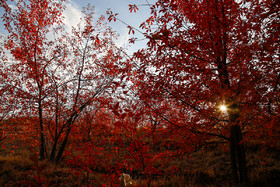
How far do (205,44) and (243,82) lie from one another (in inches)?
50.5

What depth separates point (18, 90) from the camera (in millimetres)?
8117

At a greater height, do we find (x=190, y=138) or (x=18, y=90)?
(x=18, y=90)

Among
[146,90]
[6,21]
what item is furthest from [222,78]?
[6,21]

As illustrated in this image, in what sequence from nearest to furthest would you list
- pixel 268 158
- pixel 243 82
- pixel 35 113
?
1. pixel 243 82
2. pixel 268 158
3. pixel 35 113

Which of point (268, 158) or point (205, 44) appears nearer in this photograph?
point (205, 44)

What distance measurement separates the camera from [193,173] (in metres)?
6.82

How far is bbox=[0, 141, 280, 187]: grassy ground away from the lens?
5.32m

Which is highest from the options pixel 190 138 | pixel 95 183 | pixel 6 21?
pixel 6 21

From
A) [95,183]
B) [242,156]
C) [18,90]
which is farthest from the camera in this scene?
[18,90]

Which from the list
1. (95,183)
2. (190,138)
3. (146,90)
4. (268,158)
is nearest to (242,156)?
(190,138)

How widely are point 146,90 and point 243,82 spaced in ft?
7.52

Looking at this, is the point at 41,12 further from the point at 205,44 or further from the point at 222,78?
the point at 222,78

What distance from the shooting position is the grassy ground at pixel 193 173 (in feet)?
17.5

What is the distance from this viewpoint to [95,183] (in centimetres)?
567
